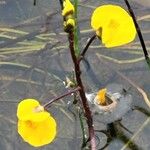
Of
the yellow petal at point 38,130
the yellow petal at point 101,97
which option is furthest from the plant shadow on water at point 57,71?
the yellow petal at point 38,130

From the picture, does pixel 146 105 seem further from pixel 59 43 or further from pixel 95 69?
pixel 59 43

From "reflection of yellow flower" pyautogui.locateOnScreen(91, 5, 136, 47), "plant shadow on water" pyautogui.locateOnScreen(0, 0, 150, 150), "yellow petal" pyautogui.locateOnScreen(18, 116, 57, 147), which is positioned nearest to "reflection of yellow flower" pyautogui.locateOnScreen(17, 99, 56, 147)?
"yellow petal" pyautogui.locateOnScreen(18, 116, 57, 147)

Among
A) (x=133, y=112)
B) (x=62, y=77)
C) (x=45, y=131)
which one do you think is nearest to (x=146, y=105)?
(x=133, y=112)

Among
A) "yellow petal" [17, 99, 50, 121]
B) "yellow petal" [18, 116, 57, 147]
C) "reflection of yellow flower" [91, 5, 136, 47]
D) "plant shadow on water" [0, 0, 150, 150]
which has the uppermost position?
"reflection of yellow flower" [91, 5, 136, 47]

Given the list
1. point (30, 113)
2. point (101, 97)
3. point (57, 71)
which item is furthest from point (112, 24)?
point (57, 71)

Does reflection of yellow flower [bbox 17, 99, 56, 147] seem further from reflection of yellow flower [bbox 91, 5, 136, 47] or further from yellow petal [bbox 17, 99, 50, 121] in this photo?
reflection of yellow flower [bbox 91, 5, 136, 47]

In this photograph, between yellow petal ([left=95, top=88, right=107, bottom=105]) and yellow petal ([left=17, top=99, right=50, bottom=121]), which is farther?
yellow petal ([left=95, top=88, right=107, bottom=105])

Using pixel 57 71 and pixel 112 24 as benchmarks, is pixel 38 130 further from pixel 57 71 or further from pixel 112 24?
pixel 57 71
